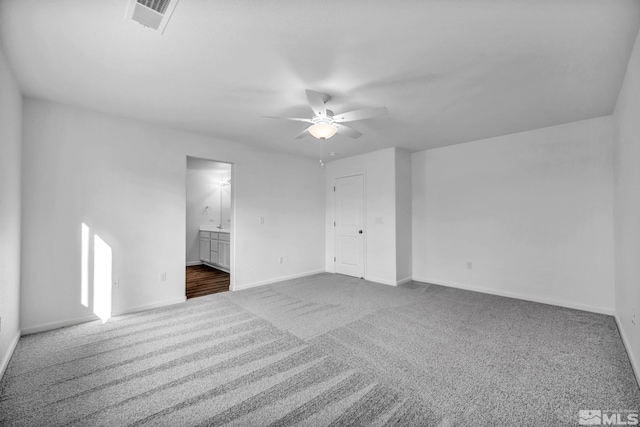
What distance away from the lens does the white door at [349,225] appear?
509 centimetres

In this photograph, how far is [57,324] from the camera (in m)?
2.81

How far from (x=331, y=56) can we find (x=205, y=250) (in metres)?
5.70

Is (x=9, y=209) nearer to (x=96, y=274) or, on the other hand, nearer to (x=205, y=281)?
(x=96, y=274)

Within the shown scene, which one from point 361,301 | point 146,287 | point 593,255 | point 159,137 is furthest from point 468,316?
point 159,137

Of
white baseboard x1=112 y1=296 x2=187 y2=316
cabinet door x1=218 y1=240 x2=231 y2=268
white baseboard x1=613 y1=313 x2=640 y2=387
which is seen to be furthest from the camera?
cabinet door x1=218 y1=240 x2=231 y2=268

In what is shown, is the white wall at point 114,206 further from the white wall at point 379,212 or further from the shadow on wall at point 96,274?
the white wall at point 379,212

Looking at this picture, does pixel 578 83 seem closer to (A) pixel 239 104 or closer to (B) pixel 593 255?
(B) pixel 593 255

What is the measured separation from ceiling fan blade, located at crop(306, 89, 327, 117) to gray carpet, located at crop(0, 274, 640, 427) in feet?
7.03

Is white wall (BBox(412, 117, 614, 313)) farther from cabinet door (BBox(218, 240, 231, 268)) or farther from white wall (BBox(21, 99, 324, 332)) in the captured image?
cabinet door (BBox(218, 240, 231, 268))

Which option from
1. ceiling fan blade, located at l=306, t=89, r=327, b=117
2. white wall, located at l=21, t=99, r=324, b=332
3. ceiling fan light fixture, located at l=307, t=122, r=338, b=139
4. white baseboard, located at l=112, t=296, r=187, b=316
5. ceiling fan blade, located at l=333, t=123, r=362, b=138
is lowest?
white baseboard, located at l=112, t=296, r=187, b=316

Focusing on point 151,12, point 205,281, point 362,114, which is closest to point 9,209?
point 151,12

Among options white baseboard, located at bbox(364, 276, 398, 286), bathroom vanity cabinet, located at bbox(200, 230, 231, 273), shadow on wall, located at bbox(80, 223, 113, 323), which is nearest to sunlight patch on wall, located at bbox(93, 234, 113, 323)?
shadow on wall, located at bbox(80, 223, 113, 323)

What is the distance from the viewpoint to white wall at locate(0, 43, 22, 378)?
79.6 inches

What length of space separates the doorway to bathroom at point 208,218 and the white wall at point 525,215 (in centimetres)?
407
